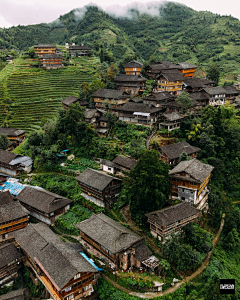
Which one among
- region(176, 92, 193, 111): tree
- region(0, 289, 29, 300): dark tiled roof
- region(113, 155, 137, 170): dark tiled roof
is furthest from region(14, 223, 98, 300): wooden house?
region(176, 92, 193, 111): tree

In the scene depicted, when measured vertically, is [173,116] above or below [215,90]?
below

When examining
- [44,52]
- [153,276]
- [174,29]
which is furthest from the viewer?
[174,29]

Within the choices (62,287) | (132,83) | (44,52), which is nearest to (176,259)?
(62,287)

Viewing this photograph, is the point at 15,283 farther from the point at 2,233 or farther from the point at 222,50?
the point at 222,50

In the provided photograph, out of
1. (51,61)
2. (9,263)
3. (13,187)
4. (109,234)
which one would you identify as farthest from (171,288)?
(51,61)

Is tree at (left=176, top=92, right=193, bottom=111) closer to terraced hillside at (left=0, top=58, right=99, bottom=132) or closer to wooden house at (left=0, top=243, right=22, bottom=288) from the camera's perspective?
terraced hillside at (left=0, top=58, right=99, bottom=132)

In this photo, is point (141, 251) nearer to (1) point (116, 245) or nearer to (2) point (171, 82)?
(1) point (116, 245)

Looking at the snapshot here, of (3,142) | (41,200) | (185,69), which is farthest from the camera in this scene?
(185,69)
